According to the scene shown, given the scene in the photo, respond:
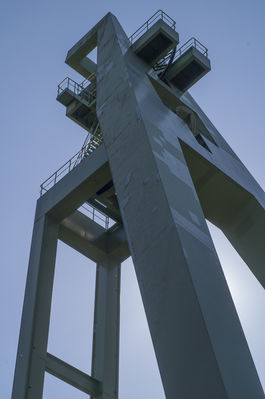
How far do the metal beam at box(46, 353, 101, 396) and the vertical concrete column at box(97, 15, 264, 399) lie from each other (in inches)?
179

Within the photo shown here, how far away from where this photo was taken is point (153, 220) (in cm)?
912

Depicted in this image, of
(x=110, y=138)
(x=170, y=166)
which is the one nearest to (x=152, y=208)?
(x=170, y=166)

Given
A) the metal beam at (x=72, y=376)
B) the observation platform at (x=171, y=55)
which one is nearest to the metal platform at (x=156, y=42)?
the observation platform at (x=171, y=55)

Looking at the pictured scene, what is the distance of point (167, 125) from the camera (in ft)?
40.1

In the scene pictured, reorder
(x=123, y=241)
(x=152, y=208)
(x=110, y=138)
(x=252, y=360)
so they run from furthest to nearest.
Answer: (x=123, y=241), (x=110, y=138), (x=152, y=208), (x=252, y=360)

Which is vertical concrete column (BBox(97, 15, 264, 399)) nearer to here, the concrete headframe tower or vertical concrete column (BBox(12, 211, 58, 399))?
the concrete headframe tower

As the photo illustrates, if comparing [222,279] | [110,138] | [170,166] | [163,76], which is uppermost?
[163,76]

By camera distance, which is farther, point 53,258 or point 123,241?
point 123,241

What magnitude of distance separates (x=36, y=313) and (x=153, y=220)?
4681 millimetres

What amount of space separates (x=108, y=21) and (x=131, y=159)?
6.79 meters

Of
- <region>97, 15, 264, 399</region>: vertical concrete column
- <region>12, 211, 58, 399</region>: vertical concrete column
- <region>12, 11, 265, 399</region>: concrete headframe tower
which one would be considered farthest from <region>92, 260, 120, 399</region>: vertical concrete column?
<region>97, 15, 264, 399</region>: vertical concrete column

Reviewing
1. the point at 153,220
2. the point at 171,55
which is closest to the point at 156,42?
the point at 171,55

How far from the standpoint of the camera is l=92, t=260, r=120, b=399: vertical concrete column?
13.8 m

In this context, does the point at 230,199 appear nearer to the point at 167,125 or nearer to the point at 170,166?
the point at 167,125
